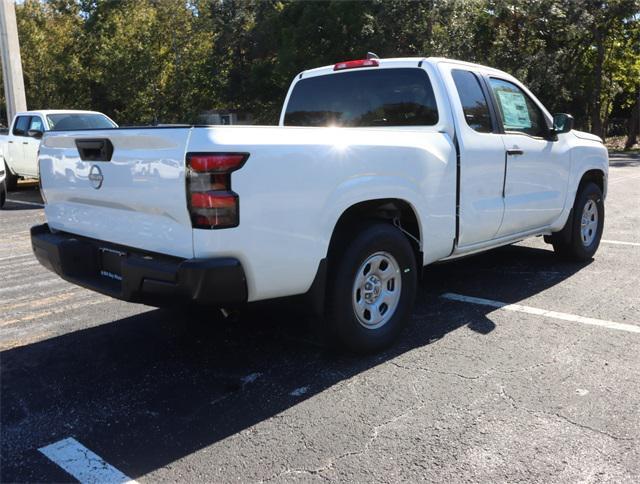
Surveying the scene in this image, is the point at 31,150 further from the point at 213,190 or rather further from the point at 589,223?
the point at 213,190

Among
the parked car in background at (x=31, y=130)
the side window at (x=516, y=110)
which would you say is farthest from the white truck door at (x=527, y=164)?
the parked car in background at (x=31, y=130)

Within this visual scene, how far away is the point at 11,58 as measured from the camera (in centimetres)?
1723

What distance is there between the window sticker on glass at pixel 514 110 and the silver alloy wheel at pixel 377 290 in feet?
6.57

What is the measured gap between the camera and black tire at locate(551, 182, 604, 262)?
6.44 metres

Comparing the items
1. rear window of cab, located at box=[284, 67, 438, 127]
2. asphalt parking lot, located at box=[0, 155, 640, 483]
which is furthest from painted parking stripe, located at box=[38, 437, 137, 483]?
rear window of cab, located at box=[284, 67, 438, 127]

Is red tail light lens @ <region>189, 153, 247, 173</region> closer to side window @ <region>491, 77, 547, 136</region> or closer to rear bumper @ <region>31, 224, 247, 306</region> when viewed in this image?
rear bumper @ <region>31, 224, 247, 306</region>

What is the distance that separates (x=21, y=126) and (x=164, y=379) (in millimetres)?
12818

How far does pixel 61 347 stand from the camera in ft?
14.4

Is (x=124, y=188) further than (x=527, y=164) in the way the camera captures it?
No

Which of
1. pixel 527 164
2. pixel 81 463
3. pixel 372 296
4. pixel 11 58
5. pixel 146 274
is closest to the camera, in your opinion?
pixel 81 463

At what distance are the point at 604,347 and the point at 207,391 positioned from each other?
8.90 ft

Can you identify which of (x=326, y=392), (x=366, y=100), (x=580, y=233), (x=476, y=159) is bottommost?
(x=326, y=392)

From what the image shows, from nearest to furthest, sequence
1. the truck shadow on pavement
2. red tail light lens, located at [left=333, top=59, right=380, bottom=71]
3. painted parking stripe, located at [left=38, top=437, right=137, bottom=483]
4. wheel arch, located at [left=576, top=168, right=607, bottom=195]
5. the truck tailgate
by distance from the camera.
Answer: painted parking stripe, located at [left=38, top=437, right=137, bottom=483] < the truck shadow on pavement < the truck tailgate < red tail light lens, located at [left=333, top=59, right=380, bottom=71] < wheel arch, located at [left=576, top=168, right=607, bottom=195]

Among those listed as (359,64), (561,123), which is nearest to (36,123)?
(359,64)
